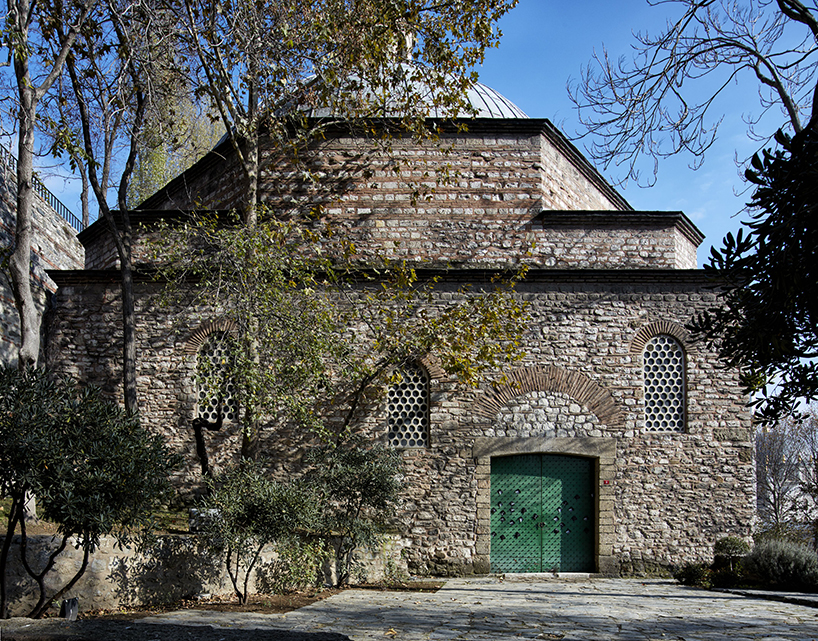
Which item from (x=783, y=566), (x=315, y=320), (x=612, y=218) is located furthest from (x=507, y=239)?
(x=783, y=566)

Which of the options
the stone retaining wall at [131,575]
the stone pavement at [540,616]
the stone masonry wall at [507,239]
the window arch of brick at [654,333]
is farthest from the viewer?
the stone masonry wall at [507,239]

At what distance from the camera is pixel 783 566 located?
909 cm

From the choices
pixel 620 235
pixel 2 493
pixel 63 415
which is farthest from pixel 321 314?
pixel 620 235

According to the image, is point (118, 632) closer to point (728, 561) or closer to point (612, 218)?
point (728, 561)

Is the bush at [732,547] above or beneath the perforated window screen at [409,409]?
beneath

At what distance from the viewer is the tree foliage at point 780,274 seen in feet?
11.9

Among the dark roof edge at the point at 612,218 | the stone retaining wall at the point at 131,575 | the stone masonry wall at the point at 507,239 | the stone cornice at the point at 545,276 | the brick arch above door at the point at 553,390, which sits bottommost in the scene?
the stone retaining wall at the point at 131,575

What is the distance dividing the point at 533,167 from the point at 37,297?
8.91 m

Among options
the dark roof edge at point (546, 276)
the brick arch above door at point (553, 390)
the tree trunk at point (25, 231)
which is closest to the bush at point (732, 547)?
the brick arch above door at point (553, 390)

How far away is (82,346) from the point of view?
33.1 feet

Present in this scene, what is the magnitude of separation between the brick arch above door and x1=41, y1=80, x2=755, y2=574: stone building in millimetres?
23

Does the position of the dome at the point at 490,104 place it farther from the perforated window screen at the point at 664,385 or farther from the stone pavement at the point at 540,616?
the stone pavement at the point at 540,616

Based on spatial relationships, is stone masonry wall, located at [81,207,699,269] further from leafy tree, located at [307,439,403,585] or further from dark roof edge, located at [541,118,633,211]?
leafy tree, located at [307,439,403,585]

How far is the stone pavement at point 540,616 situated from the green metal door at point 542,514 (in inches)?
53.3
